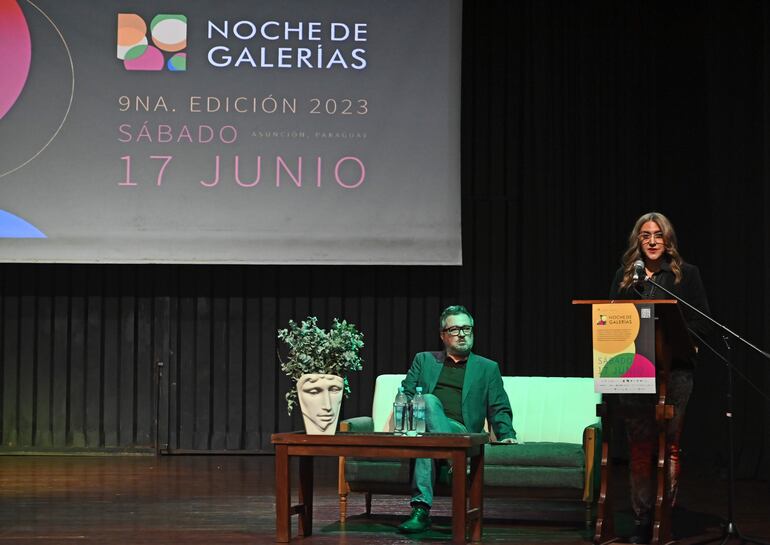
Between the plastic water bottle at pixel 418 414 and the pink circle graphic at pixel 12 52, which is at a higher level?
the pink circle graphic at pixel 12 52

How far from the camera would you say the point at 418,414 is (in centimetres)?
470

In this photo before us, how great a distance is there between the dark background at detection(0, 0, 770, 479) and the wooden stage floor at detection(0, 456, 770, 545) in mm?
952

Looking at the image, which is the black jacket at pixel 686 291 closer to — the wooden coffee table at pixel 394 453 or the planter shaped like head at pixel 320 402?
the wooden coffee table at pixel 394 453

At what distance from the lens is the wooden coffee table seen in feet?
14.5

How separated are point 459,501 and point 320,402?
0.68 metres

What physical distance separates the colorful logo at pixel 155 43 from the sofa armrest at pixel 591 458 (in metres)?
4.38

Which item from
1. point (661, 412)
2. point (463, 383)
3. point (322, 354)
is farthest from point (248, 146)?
point (661, 412)

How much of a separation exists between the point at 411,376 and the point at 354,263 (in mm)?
2817

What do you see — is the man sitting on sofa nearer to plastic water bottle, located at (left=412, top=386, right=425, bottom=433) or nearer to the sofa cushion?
the sofa cushion

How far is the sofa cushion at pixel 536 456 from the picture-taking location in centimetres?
502

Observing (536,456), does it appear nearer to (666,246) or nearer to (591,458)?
(591,458)

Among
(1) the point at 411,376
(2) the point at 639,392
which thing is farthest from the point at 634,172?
(2) the point at 639,392

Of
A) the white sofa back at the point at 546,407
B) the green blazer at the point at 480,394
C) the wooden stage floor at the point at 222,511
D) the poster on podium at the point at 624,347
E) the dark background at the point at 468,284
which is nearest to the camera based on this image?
the poster on podium at the point at 624,347

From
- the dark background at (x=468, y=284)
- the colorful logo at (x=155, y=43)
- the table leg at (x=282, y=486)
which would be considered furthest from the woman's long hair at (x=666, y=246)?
the colorful logo at (x=155, y=43)
